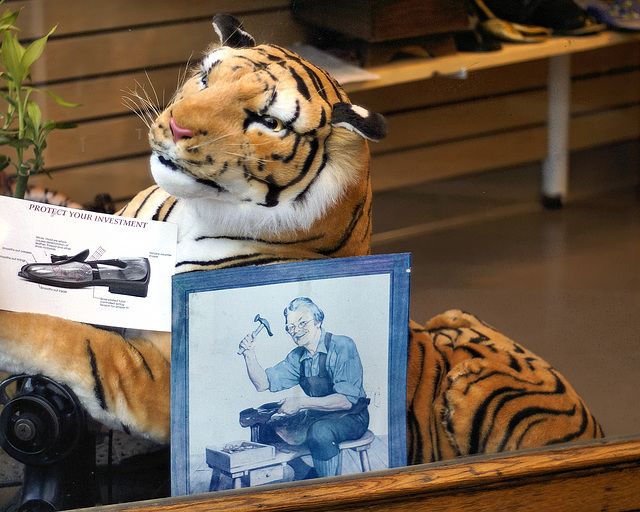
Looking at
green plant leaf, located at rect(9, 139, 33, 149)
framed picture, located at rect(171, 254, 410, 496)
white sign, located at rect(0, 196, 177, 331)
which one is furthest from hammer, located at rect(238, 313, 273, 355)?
A: green plant leaf, located at rect(9, 139, 33, 149)

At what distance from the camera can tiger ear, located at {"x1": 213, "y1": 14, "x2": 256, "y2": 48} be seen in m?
0.85

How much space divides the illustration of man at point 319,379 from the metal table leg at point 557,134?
0.35m

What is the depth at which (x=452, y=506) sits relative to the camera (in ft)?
3.17

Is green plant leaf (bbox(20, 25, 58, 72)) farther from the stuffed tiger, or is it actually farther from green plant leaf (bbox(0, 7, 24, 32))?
the stuffed tiger

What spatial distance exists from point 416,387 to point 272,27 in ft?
1.50

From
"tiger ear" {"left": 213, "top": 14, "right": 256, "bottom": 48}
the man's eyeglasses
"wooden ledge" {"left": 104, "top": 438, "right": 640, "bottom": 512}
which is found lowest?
"wooden ledge" {"left": 104, "top": 438, "right": 640, "bottom": 512}

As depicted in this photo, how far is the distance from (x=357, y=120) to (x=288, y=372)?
301 millimetres

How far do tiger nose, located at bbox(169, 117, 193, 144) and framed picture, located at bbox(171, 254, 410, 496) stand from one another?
15cm

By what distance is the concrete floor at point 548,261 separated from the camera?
0.98 m

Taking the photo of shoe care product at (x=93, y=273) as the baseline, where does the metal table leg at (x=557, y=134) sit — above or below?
above

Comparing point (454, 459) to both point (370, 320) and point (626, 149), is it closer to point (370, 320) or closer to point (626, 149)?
point (370, 320)

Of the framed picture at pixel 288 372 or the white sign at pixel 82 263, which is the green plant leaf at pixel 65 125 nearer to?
the white sign at pixel 82 263

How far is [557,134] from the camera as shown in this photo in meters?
1.01

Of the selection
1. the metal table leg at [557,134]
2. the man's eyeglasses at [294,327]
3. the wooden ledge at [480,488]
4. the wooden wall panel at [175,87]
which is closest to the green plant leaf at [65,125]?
the wooden wall panel at [175,87]
